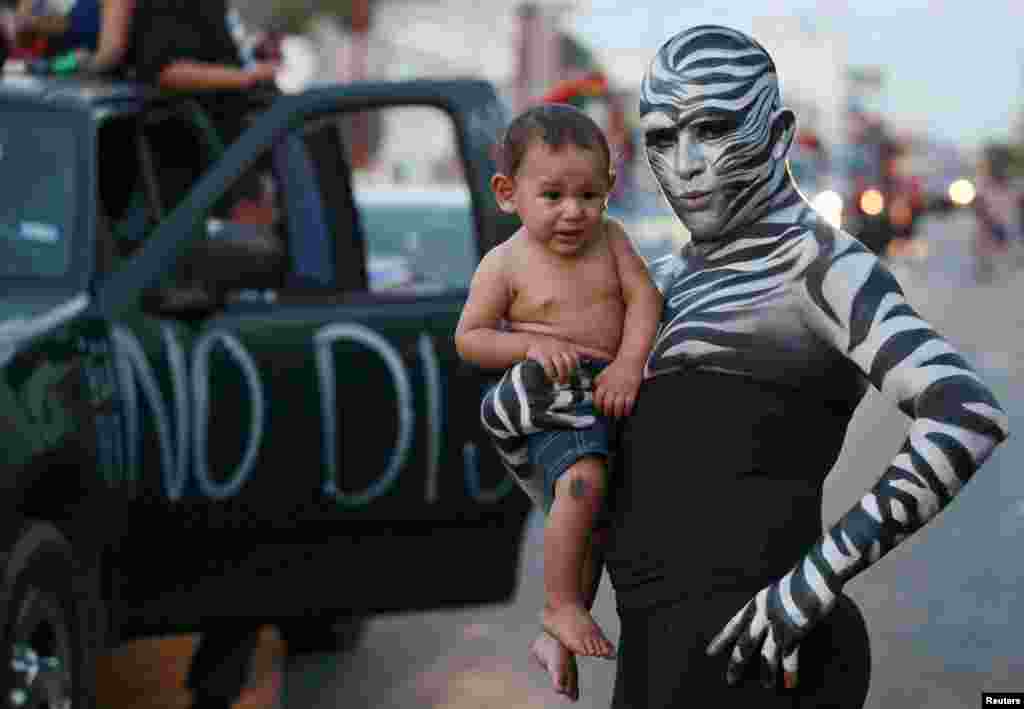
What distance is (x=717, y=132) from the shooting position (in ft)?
7.95

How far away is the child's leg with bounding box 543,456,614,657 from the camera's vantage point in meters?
2.55

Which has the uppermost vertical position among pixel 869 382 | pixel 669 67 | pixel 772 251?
pixel 669 67

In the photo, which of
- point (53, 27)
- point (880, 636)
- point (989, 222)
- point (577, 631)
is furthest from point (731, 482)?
point (989, 222)

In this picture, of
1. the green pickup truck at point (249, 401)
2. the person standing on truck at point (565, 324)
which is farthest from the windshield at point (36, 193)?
the person standing on truck at point (565, 324)

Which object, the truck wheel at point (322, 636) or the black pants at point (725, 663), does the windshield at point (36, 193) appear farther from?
the black pants at point (725, 663)

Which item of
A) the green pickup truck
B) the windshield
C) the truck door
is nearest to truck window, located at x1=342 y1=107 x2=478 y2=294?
the truck door

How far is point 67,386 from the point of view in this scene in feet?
15.2

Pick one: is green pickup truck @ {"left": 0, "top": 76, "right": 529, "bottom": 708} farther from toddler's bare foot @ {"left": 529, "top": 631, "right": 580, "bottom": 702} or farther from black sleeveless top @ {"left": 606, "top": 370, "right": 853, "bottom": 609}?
black sleeveless top @ {"left": 606, "top": 370, "right": 853, "bottom": 609}

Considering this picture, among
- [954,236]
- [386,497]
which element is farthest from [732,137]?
[954,236]

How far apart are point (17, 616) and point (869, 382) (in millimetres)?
2504

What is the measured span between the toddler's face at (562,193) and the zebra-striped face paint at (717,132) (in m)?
0.12

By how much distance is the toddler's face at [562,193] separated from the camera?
2559mm

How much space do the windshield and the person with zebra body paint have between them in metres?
2.86

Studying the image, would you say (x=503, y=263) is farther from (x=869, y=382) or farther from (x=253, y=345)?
(x=253, y=345)
